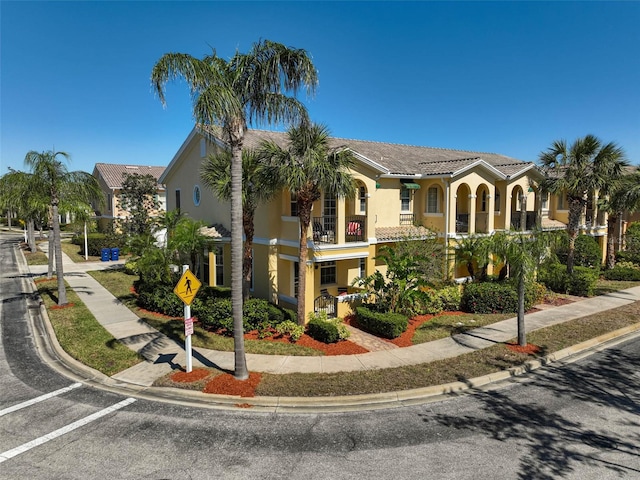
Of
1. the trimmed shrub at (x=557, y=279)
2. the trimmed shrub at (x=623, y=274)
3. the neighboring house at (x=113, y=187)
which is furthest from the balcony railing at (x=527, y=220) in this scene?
the neighboring house at (x=113, y=187)

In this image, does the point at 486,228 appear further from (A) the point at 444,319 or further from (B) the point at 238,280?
(B) the point at 238,280

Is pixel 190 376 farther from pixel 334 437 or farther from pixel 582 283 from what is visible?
pixel 582 283

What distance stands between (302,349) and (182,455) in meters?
5.75

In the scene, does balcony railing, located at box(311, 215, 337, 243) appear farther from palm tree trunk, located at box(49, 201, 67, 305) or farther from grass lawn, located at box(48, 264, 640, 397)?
palm tree trunk, located at box(49, 201, 67, 305)

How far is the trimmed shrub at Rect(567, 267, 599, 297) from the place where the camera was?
1988cm

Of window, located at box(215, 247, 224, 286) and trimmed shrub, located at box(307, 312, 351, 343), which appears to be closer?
trimmed shrub, located at box(307, 312, 351, 343)

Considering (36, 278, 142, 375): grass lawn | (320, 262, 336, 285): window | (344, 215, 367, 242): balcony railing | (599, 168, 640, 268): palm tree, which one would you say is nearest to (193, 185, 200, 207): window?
(36, 278, 142, 375): grass lawn

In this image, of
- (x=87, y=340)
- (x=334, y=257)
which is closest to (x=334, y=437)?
(x=334, y=257)

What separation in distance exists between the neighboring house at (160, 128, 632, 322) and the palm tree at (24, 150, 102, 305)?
5.74 meters

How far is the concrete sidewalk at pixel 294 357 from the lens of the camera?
36.5 feet

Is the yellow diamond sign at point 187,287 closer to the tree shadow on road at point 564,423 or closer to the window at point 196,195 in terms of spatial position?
the tree shadow on road at point 564,423

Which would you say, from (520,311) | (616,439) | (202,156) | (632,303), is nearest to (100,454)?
(616,439)

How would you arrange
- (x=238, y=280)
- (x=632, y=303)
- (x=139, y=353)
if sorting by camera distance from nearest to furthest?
1. (x=238, y=280)
2. (x=139, y=353)
3. (x=632, y=303)

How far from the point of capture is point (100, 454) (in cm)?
723
